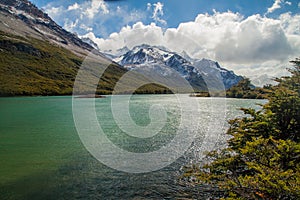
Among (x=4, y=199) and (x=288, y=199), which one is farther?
(x=4, y=199)

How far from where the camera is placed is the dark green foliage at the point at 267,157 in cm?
1171

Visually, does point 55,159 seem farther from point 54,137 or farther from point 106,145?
point 54,137

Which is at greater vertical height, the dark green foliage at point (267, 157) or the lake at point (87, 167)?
the dark green foliage at point (267, 157)

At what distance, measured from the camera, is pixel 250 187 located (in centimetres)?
1251

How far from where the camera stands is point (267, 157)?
1402cm

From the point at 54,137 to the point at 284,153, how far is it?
3766cm

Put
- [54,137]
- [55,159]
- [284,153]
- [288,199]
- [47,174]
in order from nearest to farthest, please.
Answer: [288,199] → [284,153] → [47,174] → [55,159] → [54,137]

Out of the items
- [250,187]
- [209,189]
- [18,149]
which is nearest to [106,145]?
[18,149]

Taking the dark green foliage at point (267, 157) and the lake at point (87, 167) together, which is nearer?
the dark green foliage at point (267, 157)

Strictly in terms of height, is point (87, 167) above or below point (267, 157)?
below

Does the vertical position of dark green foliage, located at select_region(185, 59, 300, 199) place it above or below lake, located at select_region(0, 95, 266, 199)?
above

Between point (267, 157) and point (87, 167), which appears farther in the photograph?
point (87, 167)

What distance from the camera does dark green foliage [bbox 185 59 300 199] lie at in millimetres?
11711

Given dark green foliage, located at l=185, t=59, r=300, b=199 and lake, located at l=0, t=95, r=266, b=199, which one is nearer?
dark green foliage, located at l=185, t=59, r=300, b=199
